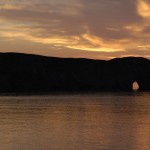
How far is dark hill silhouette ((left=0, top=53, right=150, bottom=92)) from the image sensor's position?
160 meters

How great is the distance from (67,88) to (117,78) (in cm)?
1932

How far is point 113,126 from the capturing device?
42594mm

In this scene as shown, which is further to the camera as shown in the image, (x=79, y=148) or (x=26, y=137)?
(x=26, y=137)

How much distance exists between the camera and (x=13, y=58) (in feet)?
546

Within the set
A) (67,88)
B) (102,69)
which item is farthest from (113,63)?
(67,88)

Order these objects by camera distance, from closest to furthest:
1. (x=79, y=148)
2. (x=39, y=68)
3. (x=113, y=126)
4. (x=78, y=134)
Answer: (x=79, y=148) → (x=78, y=134) → (x=113, y=126) → (x=39, y=68)

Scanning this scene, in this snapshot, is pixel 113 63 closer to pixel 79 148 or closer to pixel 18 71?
pixel 18 71

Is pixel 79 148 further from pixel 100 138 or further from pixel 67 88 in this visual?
pixel 67 88

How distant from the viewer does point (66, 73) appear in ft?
530

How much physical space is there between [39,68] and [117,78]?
2905 centimetres

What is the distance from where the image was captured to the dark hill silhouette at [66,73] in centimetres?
16050

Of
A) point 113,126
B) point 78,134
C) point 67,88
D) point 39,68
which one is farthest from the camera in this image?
point 67,88

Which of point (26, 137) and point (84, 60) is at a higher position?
point (84, 60)

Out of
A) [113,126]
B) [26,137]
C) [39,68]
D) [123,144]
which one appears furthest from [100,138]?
[39,68]
